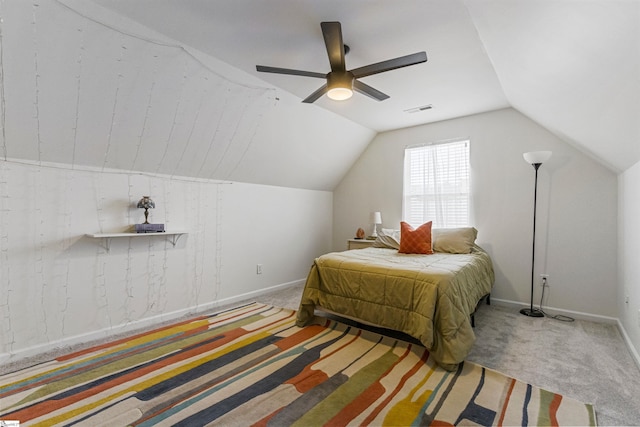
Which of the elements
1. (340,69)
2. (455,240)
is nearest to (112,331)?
(340,69)

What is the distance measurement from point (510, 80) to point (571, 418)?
101 inches

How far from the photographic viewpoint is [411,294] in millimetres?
2344

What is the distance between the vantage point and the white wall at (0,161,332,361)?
2303mm

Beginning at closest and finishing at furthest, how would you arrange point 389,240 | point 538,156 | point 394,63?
point 394,63 < point 538,156 < point 389,240

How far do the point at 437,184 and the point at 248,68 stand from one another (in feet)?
9.59

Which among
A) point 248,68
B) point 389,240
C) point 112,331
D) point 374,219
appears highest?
point 248,68

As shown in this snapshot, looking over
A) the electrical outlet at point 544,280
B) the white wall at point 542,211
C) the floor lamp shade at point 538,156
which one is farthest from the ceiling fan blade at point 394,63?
the electrical outlet at point 544,280

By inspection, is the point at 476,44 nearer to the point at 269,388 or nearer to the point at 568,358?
the point at 568,358

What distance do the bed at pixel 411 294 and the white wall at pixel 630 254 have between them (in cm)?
107

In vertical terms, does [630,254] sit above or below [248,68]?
below

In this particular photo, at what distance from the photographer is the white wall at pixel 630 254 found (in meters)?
2.25

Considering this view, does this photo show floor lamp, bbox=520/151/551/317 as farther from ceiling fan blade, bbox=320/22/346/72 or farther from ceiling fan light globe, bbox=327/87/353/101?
ceiling fan blade, bbox=320/22/346/72

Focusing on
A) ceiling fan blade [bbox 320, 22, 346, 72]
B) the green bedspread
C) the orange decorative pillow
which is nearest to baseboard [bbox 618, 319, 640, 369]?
the green bedspread

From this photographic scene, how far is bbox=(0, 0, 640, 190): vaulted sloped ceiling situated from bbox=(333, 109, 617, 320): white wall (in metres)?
0.31
